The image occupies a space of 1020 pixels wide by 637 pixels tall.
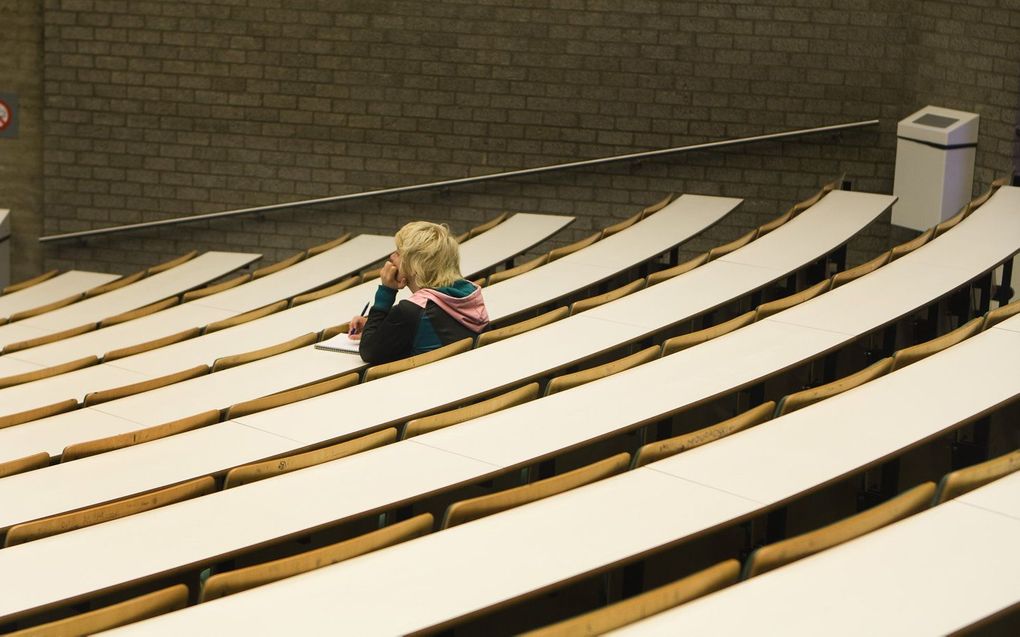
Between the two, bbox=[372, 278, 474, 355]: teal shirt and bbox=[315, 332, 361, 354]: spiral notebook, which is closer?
bbox=[372, 278, 474, 355]: teal shirt

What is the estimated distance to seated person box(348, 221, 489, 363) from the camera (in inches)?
154

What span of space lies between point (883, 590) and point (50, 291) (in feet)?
22.1

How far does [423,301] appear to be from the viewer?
397 cm

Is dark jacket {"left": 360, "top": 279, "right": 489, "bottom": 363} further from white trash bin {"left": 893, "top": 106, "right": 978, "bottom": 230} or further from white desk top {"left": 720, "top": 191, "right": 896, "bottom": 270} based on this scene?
white trash bin {"left": 893, "top": 106, "right": 978, "bottom": 230}

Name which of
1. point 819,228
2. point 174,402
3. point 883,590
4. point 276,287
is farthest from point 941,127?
point 883,590

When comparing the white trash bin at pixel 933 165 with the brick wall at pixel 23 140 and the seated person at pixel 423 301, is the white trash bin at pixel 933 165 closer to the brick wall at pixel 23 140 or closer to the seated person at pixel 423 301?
the seated person at pixel 423 301

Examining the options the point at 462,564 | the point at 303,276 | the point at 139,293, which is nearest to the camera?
the point at 462,564

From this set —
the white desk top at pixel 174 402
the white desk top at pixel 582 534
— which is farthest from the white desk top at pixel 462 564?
the white desk top at pixel 174 402

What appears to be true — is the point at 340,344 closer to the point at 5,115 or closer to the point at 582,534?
the point at 582,534

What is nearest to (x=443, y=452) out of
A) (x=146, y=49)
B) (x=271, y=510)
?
(x=271, y=510)

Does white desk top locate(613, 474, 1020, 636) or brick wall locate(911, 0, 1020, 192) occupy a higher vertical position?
brick wall locate(911, 0, 1020, 192)

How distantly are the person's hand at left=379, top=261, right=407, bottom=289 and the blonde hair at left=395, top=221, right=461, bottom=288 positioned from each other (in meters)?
0.04

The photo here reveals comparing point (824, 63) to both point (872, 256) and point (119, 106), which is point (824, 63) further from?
point (119, 106)

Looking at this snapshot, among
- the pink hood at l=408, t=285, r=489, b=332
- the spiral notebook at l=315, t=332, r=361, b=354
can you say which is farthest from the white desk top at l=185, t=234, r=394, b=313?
the pink hood at l=408, t=285, r=489, b=332
